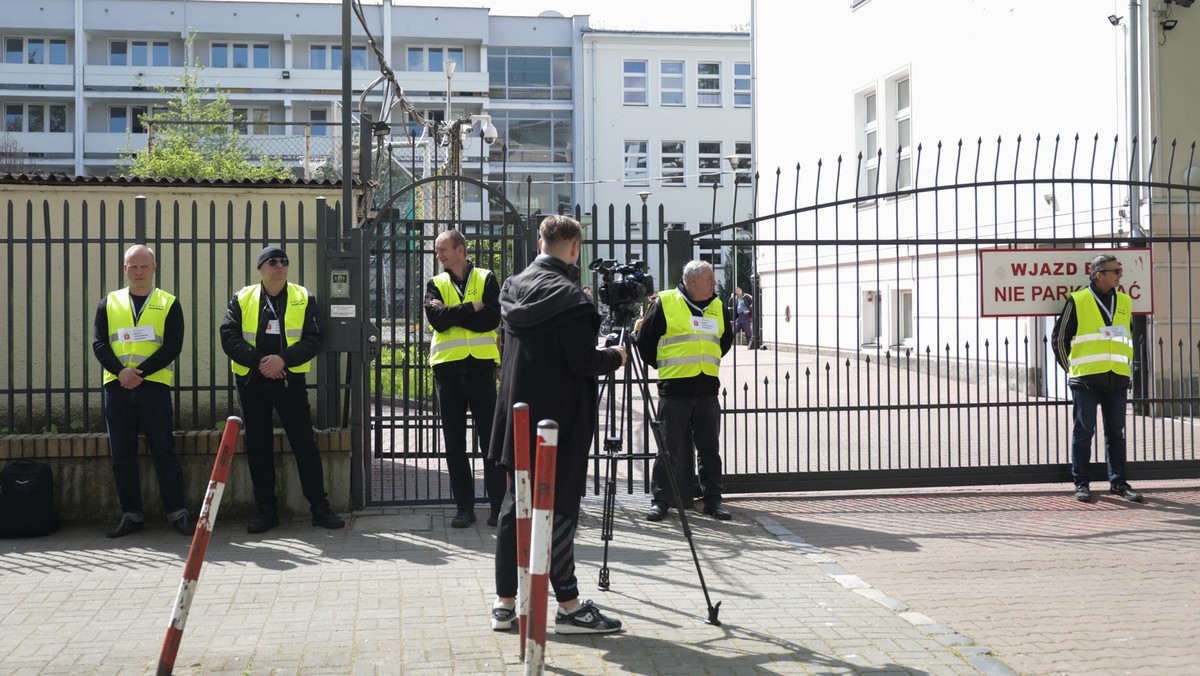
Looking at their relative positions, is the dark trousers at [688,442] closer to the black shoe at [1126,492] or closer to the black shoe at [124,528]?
the black shoe at [1126,492]

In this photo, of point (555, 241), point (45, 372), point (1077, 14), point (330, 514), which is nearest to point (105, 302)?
point (45, 372)

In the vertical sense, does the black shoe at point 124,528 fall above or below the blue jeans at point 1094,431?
below

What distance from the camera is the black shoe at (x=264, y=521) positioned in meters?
7.76

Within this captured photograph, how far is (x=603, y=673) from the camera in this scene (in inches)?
187

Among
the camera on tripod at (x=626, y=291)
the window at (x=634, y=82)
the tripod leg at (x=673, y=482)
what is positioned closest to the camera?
the tripod leg at (x=673, y=482)

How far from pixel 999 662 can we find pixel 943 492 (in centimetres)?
473

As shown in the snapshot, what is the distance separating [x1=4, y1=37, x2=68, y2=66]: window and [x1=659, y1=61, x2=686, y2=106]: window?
2589 centimetres

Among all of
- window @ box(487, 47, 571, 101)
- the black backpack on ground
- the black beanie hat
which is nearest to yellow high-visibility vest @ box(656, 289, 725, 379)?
the black beanie hat

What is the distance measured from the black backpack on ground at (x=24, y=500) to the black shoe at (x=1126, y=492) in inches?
306

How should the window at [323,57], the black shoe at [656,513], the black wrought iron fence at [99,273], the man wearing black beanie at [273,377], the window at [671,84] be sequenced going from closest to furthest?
1. the man wearing black beanie at [273,377]
2. the black wrought iron fence at [99,273]
3. the black shoe at [656,513]
4. the window at [671,84]
5. the window at [323,57]

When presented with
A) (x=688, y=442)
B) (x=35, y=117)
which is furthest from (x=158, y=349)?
(x=35, y=117)

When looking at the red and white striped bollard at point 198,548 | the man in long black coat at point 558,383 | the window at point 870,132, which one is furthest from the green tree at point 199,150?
the red and white striped bollard at point 198,548

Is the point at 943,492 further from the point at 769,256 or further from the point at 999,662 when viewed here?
the point at 769,256

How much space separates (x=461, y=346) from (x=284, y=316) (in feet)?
4.00
